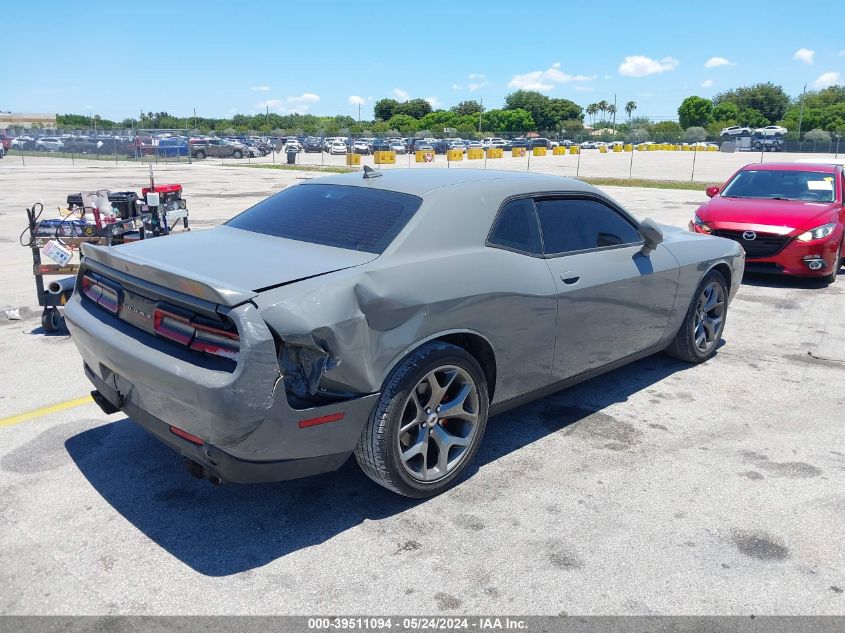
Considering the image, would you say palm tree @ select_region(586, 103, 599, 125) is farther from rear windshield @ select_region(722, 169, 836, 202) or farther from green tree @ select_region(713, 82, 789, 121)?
rear windshield @ select_region(722, 169, 836, 202)

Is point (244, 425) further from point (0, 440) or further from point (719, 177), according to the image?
point (719, 177)

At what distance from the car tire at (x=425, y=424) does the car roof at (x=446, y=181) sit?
104 centimetres

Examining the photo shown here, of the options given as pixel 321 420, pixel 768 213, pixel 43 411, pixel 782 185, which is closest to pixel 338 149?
pixel 782 185

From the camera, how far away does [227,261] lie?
342 centimetres

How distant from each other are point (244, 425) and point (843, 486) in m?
3.24

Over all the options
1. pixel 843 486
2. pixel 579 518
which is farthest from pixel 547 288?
pixel 843 486

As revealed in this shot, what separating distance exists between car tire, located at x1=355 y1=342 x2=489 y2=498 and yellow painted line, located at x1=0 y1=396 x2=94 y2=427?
2487 mm

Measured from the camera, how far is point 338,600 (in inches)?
111

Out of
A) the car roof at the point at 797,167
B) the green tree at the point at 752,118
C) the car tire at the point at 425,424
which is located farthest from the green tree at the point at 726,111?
the car tire at the point at 425,424

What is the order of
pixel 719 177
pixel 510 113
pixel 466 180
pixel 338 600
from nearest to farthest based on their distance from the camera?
pixel 338 600, pixel 466 180, pixel 719 177, pixel 510 113

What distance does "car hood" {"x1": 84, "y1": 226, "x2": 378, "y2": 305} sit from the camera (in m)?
3.04

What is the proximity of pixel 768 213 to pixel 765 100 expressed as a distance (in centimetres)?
13083

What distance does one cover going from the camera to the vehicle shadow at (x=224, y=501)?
320 cm

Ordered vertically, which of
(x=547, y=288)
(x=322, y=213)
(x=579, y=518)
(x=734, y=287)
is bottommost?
(x=579, y=518)
